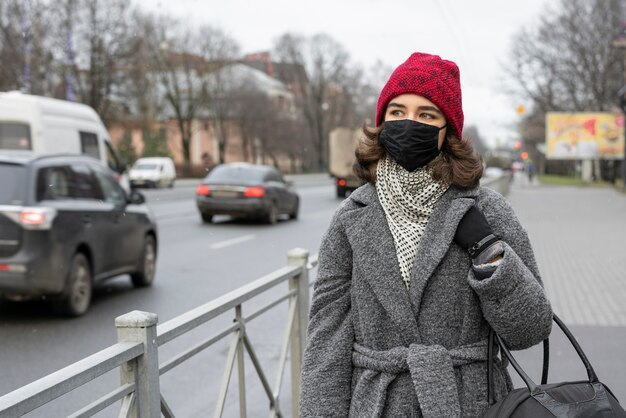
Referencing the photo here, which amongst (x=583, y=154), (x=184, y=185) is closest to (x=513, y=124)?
(x=583, y=154)

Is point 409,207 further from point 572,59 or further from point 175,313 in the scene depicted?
point 572,59

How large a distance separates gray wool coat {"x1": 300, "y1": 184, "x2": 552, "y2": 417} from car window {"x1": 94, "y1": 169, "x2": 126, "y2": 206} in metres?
6.57

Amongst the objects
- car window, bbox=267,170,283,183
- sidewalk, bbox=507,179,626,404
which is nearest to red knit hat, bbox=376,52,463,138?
sidewalk, bbox=507,179,626,404

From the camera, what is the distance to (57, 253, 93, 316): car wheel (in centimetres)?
697

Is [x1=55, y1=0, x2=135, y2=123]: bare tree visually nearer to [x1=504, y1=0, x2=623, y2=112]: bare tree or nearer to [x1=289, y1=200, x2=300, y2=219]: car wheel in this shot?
[x1=289, y1=200, x2=300, y2=219]: car wheel

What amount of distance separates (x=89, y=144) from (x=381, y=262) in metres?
13.4

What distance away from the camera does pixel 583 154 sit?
4922cm

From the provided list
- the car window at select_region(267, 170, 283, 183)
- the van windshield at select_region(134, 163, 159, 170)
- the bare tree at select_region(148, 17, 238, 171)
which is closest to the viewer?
the car window at select_region(267, 170, 283, 183)

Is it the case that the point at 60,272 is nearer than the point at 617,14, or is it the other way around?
the point at 60,272

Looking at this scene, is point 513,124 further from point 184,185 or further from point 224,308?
point 224,308

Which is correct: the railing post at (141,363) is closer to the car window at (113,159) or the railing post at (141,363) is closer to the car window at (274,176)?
the car window at (113,159)

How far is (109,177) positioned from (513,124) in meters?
55.0

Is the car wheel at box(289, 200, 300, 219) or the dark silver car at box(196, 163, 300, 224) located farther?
the car wheel at box(289, 200, 300, 219)

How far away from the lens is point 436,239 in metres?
1.91
